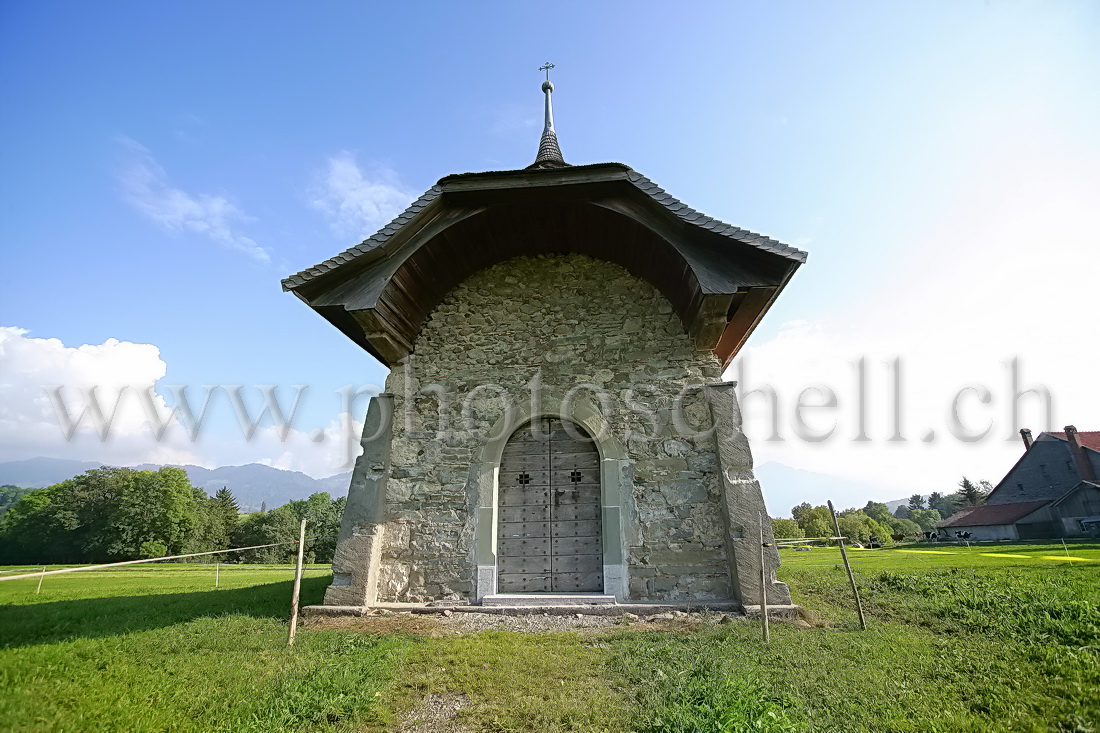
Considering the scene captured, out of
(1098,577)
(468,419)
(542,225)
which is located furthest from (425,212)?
(1098,577)

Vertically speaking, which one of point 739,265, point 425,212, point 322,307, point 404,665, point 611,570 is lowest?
point 404,665

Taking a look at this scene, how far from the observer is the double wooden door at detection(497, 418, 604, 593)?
679 cm

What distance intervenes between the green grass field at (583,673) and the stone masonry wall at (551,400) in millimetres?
1006

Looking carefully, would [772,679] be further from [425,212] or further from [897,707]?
[425,212]

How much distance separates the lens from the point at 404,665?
171 inches

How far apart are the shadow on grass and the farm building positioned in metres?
42.4

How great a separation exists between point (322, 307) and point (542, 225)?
3381mm

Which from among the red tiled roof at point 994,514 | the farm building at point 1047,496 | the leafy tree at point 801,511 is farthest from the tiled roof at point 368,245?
the leafy tree at point 801,511

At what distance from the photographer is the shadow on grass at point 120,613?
4.87 m

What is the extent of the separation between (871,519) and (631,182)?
5491 centimetres

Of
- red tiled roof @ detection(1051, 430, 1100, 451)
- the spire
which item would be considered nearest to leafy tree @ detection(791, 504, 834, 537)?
red tiled roof @ detection(1051, 430, 1100, 451)

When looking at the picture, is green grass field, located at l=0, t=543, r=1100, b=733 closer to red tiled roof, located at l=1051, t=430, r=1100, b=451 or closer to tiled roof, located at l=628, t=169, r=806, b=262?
tiled roof, located at l=628, t=169, r=806, b=262

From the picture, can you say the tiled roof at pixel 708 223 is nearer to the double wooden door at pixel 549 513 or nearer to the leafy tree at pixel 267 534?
the double wooden door at pixel 549 513

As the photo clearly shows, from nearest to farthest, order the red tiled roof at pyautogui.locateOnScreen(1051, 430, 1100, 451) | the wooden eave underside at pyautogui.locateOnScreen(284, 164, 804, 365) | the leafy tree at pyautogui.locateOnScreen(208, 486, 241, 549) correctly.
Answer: the wooden eave underside at pyautogui.locateOnScreen(284, 164, 804, 365) < the red tiled roof at pyautogui.locateOnScreen(1051, 430, 1100, 451) < the leafy tree at pyautogui.locateOnScreen(208, 486, 241, 549)
